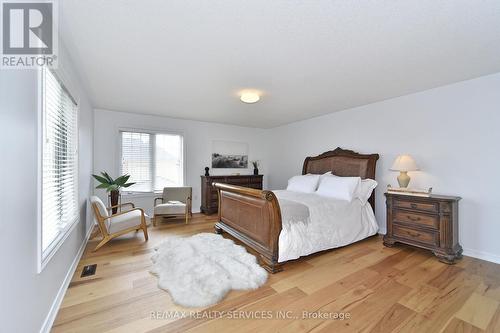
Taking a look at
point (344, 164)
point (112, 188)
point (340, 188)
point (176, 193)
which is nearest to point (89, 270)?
point (112, 188)

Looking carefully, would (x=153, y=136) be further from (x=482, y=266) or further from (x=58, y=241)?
(x=482, y=266)

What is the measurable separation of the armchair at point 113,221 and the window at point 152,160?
4.90ft

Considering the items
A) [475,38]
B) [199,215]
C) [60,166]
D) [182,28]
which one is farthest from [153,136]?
[475,38]

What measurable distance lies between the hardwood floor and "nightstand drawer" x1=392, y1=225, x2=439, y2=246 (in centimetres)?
23

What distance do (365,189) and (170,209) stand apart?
3600mm

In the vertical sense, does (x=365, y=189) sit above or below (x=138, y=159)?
below

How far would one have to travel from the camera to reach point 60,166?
2.13m

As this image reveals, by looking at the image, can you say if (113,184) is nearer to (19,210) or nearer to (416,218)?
(19,210)

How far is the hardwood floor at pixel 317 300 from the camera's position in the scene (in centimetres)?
161

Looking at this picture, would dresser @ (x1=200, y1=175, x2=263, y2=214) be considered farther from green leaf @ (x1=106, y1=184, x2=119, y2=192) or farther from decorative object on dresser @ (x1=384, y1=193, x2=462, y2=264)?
decorative object on dresser @ (x1=384, y1=193, x2=462, y2=264)

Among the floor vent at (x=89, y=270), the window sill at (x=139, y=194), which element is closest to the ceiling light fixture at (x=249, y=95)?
the floor vent at (x=89, y=270)

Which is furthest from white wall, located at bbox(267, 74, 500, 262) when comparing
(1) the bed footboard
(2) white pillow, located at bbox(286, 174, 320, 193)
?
(1) the bed footboard

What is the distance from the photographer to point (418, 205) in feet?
9.60

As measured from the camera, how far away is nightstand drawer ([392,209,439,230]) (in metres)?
2.79
